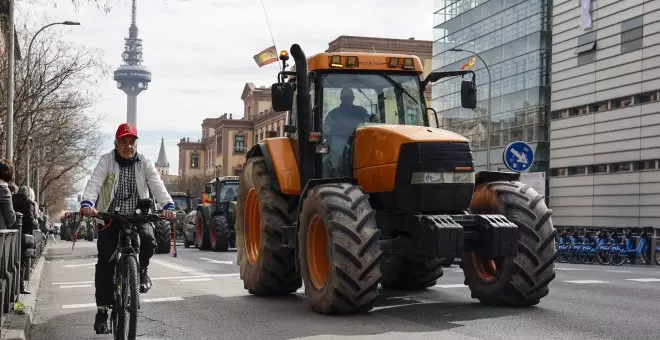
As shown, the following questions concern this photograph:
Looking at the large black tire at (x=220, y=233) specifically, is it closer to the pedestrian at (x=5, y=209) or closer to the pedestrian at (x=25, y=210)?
the pedestrian at (x=25, y=210)

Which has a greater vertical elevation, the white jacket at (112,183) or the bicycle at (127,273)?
the white jacket at (112,183)

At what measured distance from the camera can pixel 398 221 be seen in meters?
10.0

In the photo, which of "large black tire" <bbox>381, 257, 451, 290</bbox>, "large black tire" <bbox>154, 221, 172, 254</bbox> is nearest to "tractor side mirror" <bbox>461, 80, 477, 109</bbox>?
"large black tire" <bbox>381, 257, 451, 290</bbox>

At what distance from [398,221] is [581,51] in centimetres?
3949

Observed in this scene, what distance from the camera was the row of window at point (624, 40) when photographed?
1666 inches

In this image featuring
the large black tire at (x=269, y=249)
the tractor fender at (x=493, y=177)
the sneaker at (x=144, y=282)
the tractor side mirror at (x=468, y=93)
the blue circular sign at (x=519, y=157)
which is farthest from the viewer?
the blue circular sign at (x=519, y=157)

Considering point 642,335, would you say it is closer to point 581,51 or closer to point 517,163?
point 517,163

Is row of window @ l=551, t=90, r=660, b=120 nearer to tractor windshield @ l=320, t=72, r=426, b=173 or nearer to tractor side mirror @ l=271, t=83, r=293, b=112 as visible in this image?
tractor windshield @ l=320, t=72, r=426, b=173

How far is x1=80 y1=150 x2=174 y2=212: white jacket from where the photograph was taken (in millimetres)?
8000

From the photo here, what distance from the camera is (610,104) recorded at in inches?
1785

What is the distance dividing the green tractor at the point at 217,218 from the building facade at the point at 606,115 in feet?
68.9

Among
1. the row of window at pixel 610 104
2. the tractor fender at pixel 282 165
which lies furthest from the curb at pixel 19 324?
the row of window at pixel 610 104

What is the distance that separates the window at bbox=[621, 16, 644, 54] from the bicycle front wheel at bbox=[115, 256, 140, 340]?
127 ft

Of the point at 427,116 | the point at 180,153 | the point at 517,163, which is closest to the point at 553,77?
the point at 517,163
